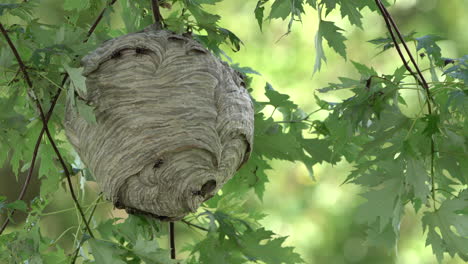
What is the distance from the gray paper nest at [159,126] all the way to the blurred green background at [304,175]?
10.9 feet

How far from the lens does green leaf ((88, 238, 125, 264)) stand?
1105mm

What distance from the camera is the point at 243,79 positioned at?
136cm

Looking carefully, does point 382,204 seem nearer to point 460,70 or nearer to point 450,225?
Result: point 450,225

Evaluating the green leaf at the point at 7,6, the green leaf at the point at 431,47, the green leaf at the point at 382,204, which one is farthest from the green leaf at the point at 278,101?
the green leaf at the point at 7,6

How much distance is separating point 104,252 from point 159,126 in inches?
8.5

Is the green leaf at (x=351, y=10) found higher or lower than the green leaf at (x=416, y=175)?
higher

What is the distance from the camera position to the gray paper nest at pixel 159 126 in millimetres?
1193

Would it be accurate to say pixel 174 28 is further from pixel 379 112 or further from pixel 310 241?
pixel 310 241

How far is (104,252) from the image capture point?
1.11 m

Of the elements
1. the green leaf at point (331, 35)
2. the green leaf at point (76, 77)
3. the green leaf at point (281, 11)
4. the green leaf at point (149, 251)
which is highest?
the green leaf at point (281, 11)

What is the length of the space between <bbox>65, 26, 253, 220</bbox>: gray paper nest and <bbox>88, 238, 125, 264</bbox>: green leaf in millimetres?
111

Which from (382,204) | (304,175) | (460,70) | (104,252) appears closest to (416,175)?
(382,204)

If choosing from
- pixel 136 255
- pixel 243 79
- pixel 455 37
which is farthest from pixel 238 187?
pixel 455 37

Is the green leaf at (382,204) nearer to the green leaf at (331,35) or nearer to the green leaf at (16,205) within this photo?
the green leaf at (331,35)
